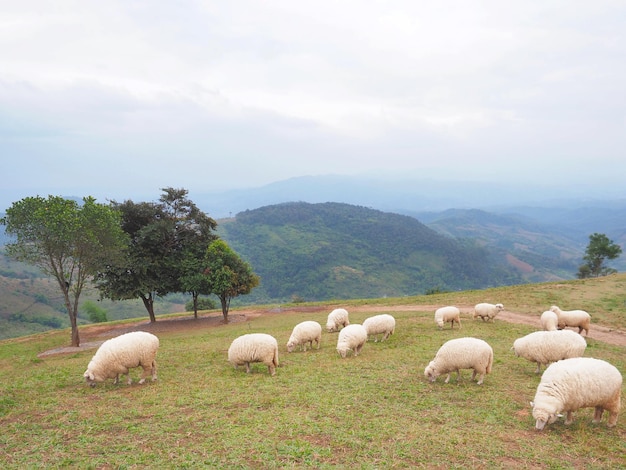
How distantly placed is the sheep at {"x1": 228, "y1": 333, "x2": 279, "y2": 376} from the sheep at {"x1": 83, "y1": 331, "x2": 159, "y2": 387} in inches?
114

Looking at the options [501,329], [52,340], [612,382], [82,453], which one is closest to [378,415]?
[612,382]

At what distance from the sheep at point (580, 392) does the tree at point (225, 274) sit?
2594cm

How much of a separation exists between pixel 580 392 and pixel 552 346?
4276 millimetres

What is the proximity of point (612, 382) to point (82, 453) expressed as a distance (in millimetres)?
12086

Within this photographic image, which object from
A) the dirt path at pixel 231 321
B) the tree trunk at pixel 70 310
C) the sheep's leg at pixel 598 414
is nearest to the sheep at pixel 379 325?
the dirt path at pixel 231 321

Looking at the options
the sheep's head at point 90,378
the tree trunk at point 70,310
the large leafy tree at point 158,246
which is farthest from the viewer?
the large leafy tree at point 158,246

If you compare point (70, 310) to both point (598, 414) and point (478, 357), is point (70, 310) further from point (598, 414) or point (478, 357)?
point (598, 414)

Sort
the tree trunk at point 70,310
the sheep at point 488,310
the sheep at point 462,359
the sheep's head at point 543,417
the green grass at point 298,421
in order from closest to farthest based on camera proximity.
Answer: the green grass at point 298,421, the sheep's head at point 543,417, the sheep at point 462,359, the tree trunk at point 70,310, the sheep at point 488,310

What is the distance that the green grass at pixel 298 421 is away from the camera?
24.9 ft

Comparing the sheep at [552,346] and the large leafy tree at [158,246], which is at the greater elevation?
the large leafy tree at [158,246]

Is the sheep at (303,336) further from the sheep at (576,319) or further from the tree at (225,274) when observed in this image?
the tree at (225,274)

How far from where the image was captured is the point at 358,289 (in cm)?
14175

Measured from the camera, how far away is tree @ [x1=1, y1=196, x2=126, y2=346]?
70.4 ft

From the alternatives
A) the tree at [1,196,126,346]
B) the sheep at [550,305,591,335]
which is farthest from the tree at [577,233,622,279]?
the tree at [1,196,126,346]
